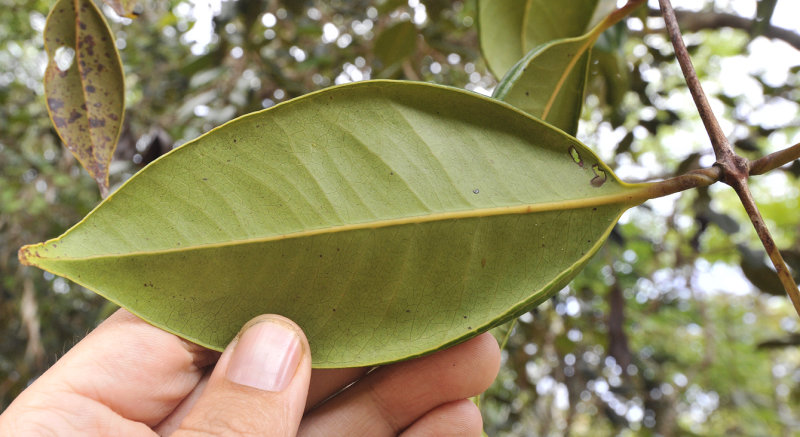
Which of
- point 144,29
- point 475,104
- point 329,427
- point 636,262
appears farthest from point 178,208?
point 636,262

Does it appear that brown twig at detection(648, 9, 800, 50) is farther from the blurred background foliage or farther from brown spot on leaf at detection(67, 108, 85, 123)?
brown spot on leaf at detection(67, 108, 85, 123)

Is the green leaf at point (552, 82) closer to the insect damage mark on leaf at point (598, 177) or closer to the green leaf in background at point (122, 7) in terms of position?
the insect damage mark on leaf at point (598, 177)

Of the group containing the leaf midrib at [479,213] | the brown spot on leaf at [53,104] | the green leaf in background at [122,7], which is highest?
the green leaf in background at [122,7]

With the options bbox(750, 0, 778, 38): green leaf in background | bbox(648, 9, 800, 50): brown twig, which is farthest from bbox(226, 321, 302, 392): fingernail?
bbox(648, 9, 800, 50): brown twig

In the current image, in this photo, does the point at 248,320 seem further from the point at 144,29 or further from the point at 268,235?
the point at 144,29

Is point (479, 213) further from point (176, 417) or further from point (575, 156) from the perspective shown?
point (176, 417)

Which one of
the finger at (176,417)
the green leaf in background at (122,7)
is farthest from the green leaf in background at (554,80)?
the finger at (176,417)

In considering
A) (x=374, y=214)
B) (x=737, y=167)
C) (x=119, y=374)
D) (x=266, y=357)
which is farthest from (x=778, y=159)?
(x=119, y=374)
